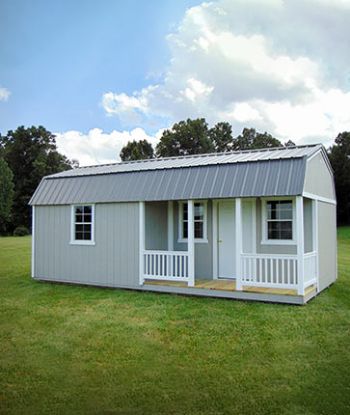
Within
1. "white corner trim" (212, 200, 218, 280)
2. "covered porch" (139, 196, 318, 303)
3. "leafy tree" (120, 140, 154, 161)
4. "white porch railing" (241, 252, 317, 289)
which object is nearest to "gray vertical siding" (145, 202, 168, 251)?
"covered porch" (139, 196, 318, 303)

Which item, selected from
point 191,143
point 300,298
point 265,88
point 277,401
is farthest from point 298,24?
point 191,143

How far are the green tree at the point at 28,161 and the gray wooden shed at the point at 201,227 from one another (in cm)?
3527

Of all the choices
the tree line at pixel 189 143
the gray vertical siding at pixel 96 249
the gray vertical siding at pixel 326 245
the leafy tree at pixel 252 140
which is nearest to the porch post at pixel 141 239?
the gray vertical siding at pixel 96 249

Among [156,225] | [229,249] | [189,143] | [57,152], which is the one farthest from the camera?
[57,152]

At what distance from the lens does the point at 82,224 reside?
11031mm

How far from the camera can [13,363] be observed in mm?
5145

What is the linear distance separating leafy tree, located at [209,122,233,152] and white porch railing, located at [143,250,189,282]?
122 ft

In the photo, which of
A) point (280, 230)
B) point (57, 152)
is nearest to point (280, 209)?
point (280, 230)

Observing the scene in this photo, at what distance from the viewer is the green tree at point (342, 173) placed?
37.0 m

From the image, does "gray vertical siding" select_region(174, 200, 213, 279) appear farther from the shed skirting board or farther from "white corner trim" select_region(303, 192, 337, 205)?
"white corner trim" select_region(303, 192, 337, 205)

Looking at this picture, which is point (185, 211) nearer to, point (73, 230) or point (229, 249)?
point (229, 249)

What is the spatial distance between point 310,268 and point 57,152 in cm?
4491

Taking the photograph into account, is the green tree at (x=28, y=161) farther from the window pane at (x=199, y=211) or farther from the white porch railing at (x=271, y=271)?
the white porch railing at (x=271, y=271)

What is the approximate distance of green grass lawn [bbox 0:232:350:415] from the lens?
4.01 m
